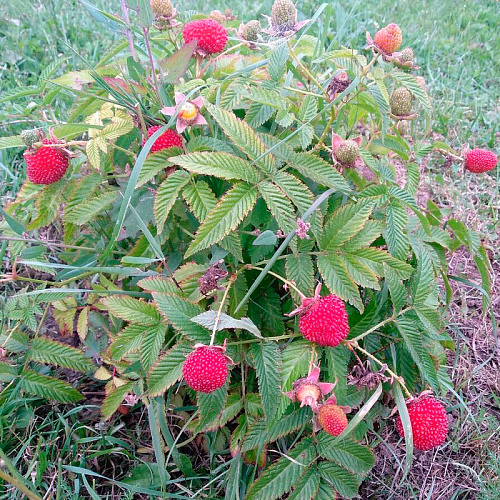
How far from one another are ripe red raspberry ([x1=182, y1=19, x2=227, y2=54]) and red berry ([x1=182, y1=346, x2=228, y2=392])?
0.74 m

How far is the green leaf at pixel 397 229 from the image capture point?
1.19 meters

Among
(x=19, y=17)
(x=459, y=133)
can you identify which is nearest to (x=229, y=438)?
(x=459, y=133)

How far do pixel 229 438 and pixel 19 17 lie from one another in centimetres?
286

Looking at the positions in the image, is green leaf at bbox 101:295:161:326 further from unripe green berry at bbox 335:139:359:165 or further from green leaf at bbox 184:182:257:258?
unripe green berry at bbox 335:139:359:165

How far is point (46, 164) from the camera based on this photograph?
1.20m

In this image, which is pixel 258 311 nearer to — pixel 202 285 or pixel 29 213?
pixel 202 285

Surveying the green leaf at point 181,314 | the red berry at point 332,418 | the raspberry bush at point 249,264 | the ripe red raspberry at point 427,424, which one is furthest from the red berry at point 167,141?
the ripe red raspberry at point 427,424

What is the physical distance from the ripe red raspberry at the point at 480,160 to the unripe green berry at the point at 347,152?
44 centimetres

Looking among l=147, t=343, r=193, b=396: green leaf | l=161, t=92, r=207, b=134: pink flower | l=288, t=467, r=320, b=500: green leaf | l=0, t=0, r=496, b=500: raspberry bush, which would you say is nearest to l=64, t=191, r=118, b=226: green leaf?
l=0, t=0, r=496, b=500: raspberry bush

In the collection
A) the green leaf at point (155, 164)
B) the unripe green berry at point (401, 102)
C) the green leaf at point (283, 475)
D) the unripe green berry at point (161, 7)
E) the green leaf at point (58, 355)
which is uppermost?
the unripe green berry at point (161, 7)

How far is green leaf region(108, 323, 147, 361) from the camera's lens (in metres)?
1.16

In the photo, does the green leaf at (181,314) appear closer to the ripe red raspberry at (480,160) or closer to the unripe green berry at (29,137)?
the unripe green berry at (29,137)

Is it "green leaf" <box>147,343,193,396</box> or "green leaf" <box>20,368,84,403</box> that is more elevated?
"green leaf" <box>147,343,193,396</box>

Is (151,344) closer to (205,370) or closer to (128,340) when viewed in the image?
(128,340)
